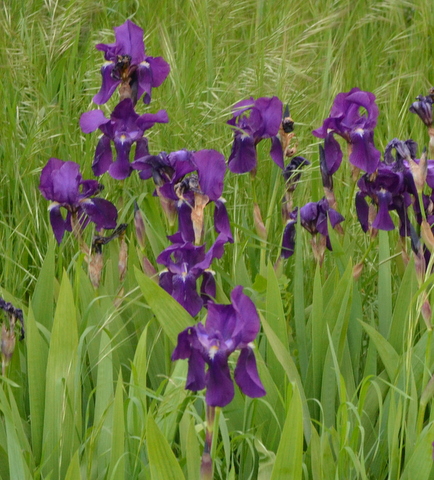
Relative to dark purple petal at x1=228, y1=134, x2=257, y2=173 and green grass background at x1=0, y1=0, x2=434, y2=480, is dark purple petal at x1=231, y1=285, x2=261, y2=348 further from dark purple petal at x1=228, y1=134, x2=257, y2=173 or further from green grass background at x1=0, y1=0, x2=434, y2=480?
dark purple petal at x1=228, y1=134, x2=257, y2=173

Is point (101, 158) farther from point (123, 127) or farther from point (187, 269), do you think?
point (187, 269)

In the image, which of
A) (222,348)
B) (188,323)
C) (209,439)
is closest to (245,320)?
(222,348)

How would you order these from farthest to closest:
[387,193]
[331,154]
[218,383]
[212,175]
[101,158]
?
[101,158], [331,154], [387,193], [212,175], [218,383]

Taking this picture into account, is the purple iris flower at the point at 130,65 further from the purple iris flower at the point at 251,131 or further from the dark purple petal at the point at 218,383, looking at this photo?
the dark purple petal at the point at 218,383

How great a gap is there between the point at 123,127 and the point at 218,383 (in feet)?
3.11

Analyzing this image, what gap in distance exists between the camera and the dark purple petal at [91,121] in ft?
6.37

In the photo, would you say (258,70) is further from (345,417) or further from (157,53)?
(345,417)

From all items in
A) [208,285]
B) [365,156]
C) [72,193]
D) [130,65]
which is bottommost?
[208,285]

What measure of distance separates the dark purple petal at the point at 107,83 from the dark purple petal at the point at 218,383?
1.06m

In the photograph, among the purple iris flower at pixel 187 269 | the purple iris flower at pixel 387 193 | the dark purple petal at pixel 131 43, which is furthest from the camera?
the dark purple petal at pixel 131 43

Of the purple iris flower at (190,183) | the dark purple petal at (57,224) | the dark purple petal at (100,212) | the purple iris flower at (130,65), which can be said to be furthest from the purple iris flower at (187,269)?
the purple iris flower at (130,65)

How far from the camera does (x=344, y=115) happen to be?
1.89m

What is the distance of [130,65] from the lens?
6.49 feet

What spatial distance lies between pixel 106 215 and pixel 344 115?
65cm
